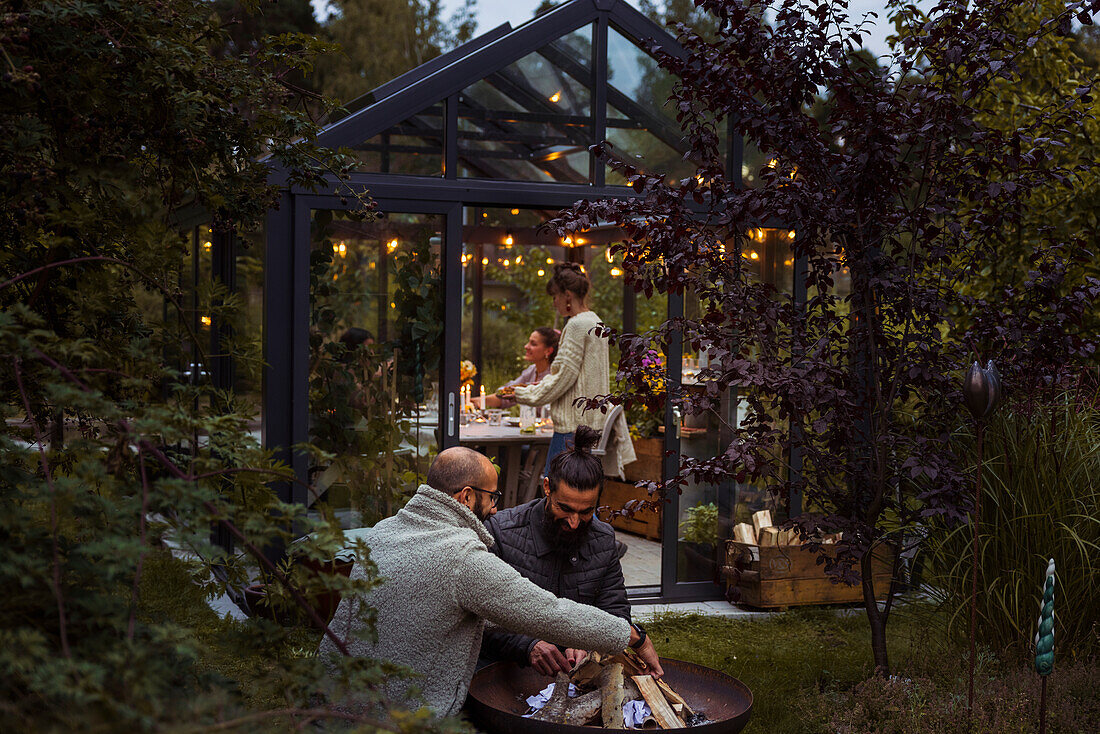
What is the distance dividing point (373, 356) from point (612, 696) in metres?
3.25

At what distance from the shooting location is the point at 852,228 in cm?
412

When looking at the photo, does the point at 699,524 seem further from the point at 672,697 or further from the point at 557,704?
the point at 557,704

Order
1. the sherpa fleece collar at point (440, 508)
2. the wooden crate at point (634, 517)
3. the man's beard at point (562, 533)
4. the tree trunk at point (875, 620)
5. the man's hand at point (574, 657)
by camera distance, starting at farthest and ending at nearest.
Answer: the wooden crate at point (634, 517) → the tree trunk at point (875, 620) → the man's beard at point (562, 533) → the man's hand at point (574, 657) → the sherpa fleece collar at point (440, 508)

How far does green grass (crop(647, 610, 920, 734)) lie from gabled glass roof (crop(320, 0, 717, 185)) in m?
2.63

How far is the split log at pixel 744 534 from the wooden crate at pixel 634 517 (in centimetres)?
163

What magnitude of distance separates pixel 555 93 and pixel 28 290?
387cm

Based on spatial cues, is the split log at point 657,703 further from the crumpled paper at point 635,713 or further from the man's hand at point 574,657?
the man's hand at point 574,657

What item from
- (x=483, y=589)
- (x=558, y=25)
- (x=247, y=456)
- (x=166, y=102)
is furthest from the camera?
(x=558, y=25)

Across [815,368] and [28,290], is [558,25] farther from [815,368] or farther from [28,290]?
[28,290]

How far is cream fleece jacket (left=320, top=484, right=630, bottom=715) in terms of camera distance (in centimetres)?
252

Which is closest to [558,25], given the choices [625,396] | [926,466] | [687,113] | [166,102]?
[687,113]

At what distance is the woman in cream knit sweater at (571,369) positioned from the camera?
19.0 feet

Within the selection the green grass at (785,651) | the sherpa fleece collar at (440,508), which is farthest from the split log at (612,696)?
the green grass at (785,651)

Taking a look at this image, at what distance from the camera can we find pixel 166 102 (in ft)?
7.43
